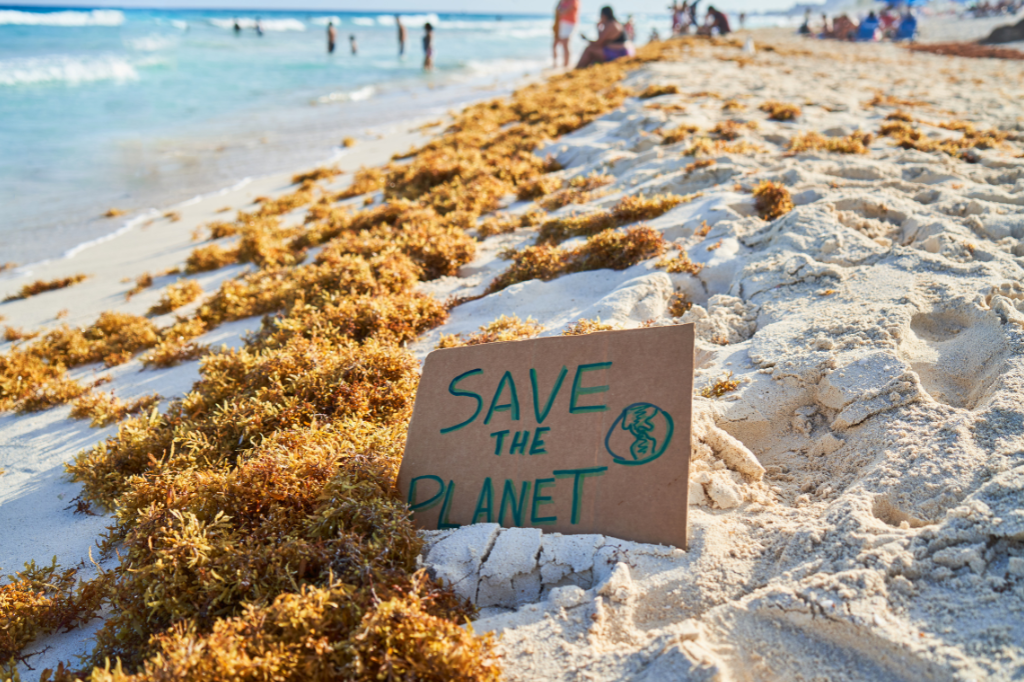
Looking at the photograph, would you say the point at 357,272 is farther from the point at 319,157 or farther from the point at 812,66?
the point at 812,66

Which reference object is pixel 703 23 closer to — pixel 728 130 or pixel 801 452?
pixel 728 130

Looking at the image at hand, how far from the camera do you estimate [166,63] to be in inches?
1104

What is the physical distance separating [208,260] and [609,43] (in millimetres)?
16766

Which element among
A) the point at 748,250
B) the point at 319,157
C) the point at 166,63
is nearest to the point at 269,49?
the point at 166,63

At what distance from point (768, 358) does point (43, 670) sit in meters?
3.34

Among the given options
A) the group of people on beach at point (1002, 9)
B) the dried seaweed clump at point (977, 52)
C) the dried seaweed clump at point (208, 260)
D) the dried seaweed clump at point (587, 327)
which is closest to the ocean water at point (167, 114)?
the dried seaweed clump at point (208, 260)

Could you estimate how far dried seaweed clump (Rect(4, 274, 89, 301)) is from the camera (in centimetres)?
638

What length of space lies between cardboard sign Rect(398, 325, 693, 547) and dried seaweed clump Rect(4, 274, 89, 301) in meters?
6.20

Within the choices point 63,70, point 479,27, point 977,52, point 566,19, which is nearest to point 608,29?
point 566,19

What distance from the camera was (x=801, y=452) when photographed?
251 centimetres

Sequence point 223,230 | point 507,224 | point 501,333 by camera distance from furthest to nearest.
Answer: point 223,230, point 507,224, point 501,333

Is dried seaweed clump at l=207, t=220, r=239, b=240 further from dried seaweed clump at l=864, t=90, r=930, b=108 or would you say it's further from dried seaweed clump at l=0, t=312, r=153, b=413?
dried seaweed clump at l=864, t=90, r=930, b=108

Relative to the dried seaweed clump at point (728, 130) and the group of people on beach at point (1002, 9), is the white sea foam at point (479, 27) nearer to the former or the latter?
the group of people on beach at point (1002, 9)

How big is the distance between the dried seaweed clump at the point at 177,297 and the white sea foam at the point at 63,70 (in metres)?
23.7
